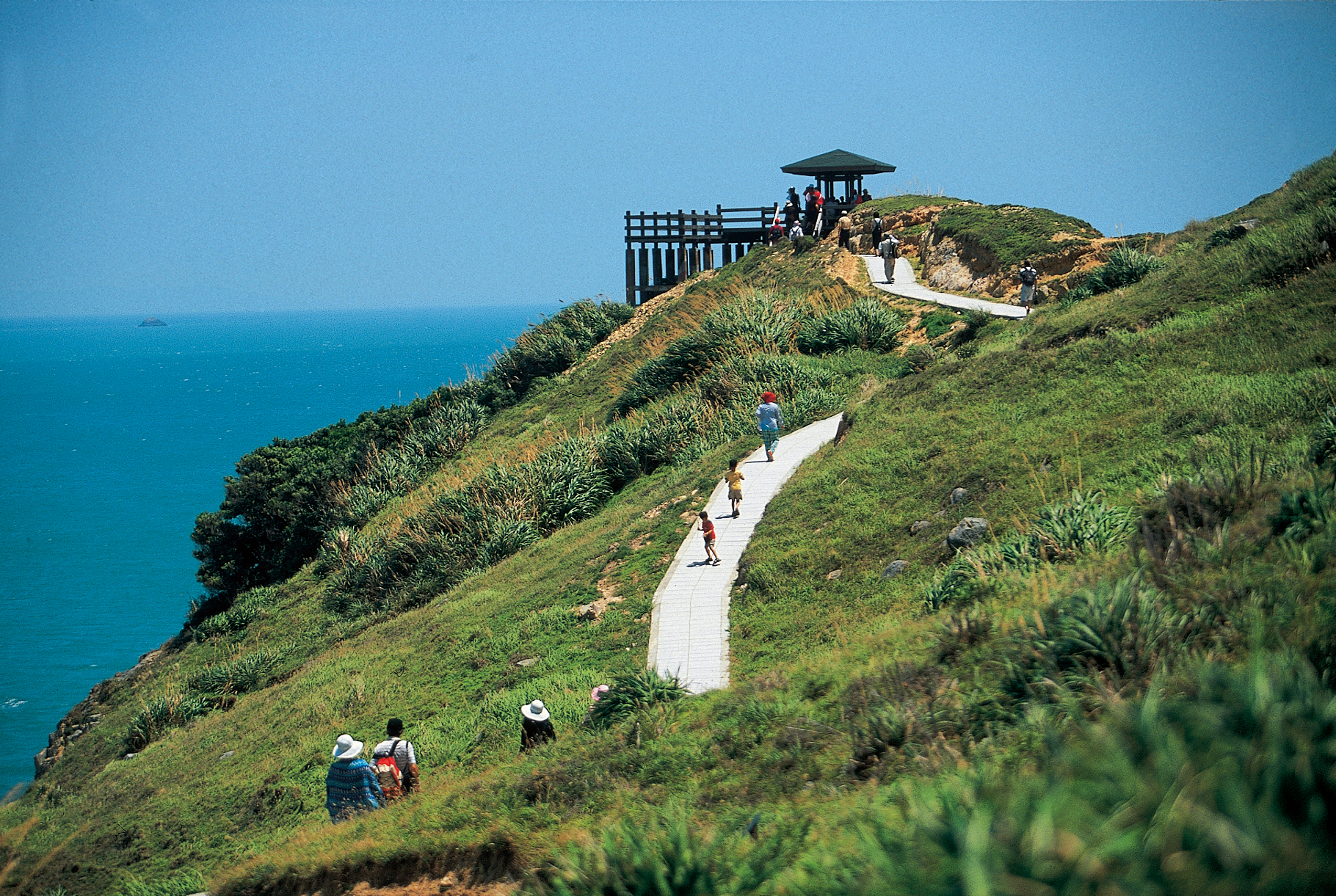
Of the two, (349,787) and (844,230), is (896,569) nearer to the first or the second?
(349,787)

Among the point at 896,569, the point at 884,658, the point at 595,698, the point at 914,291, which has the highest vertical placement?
the point at 914,291

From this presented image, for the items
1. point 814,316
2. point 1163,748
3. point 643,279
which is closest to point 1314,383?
point 1163,748

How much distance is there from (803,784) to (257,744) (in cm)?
1031

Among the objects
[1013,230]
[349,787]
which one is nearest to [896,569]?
[349,787]

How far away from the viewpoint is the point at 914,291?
92.3ft

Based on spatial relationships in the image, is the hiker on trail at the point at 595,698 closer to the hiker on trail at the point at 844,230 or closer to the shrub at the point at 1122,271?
the shrub at the point at 1122,271

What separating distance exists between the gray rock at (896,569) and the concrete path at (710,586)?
1957mm

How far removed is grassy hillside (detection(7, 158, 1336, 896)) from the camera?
3.34 meters

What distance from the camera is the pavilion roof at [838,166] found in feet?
122

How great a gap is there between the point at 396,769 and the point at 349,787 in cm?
47

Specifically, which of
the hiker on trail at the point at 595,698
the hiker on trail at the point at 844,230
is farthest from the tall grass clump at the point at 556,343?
the hiker on trail at the point at 595,698

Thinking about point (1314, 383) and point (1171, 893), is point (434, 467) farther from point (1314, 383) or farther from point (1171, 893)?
point (1171, 893)

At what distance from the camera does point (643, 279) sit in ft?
138

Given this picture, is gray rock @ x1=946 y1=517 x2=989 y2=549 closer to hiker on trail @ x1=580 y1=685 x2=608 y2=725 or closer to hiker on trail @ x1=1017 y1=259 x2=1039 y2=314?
hiker on trail @ x1=580 y1=685 x2=608 y2=725
